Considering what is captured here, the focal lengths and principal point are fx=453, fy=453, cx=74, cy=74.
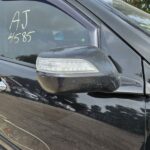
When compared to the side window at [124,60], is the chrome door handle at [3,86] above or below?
below

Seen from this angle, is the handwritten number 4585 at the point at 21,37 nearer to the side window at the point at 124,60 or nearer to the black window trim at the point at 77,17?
the black window trim at the point at 77,17

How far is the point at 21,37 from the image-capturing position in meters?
2.40

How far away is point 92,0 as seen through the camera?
2115 millimetres

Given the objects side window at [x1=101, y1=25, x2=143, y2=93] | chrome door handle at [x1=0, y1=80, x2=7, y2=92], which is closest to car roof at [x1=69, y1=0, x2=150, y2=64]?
side window at [x1=101, y1=25, x2=143, y2=93]

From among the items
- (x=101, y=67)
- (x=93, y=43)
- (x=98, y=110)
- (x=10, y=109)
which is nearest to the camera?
(x=101, y=67)

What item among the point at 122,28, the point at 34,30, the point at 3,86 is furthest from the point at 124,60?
the point at 3,86

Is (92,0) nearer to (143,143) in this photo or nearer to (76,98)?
(76,98)

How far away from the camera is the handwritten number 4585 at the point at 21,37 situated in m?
2.36

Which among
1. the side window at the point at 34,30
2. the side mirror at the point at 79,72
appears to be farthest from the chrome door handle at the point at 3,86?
the side mirror at the point at 79,72

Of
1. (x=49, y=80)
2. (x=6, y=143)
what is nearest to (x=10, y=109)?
(x=6, y=143)

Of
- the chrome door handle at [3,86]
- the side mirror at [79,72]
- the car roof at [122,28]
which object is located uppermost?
the car roof at [122,28]

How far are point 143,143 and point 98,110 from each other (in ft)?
0.77

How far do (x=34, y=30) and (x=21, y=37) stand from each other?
0.33ft

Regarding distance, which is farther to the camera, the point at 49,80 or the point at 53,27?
the point at 53,27
